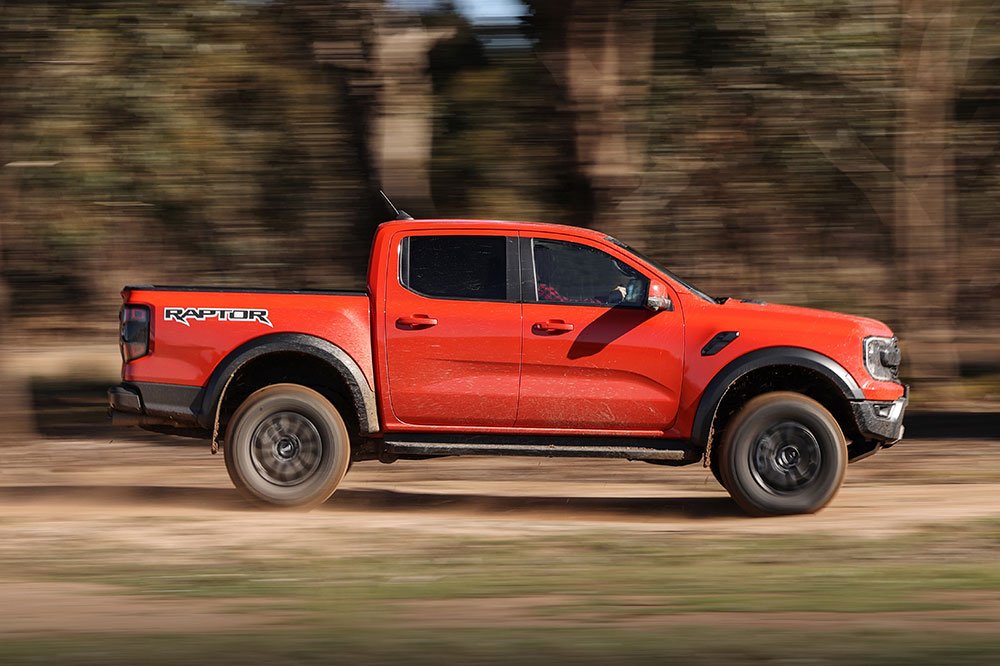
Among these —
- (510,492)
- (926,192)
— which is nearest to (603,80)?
(926,192)

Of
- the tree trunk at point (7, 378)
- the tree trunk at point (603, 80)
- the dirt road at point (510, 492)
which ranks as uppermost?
the tree trunk at point (603, 80)

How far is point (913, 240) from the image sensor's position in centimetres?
1588

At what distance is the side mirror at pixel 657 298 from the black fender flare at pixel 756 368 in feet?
1.82

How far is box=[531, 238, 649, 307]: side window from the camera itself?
8.52 m

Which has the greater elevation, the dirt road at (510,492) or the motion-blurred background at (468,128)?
the motion-blurred background at (468,128)

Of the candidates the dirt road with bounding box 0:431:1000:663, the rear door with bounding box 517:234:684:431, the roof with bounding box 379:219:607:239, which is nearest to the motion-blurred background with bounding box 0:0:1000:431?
the dirt road with bounding box 0:431:1000:663

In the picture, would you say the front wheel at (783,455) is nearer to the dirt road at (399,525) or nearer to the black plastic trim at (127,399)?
the dirt road at (399,525)

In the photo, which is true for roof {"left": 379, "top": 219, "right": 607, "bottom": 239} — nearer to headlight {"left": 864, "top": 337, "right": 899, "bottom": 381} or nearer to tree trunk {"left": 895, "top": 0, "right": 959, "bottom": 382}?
headlight {"left": 864, "top": 337, "right": 899, "bottom": 381}

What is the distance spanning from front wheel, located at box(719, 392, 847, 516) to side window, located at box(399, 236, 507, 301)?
5.85ft

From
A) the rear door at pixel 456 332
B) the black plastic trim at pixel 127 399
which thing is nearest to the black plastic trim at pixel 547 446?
the rear door at pixel 456 332

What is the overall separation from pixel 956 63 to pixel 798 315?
8.50 m

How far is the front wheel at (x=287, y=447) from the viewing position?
862 centimetres

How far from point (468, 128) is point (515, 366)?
258 inches

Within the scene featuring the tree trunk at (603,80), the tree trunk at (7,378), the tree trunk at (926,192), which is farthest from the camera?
the tree trunk at (926,192)
